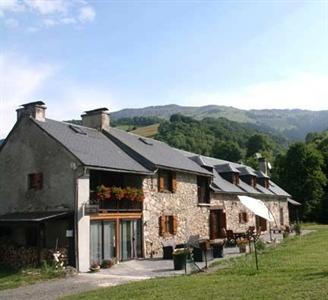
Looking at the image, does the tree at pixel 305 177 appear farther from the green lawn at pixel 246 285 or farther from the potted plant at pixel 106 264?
the green lawn at pixel 246 285

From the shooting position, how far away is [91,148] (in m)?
24.7

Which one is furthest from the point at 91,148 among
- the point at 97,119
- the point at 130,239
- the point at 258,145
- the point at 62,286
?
the point at 258,145

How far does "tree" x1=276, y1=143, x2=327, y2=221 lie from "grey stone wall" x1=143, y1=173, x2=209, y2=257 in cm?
3354

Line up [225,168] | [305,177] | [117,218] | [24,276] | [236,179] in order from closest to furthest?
[24,276]
[117,218]
[225,168]
[236,179]
[305,177]

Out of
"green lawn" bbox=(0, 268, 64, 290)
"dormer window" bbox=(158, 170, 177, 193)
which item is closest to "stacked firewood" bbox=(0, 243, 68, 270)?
"green lawn" bbox=(0, 268, 64, 290)

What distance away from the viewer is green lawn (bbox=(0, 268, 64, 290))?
18.0 meters

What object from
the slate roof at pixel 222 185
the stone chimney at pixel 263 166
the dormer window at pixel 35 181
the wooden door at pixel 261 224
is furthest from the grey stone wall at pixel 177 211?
the stone chimney at pixel 263 166

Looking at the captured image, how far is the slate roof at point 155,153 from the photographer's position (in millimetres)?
27891

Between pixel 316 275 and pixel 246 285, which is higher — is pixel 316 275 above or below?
above

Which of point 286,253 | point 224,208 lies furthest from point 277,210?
point 286,253

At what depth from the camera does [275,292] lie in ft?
39.8

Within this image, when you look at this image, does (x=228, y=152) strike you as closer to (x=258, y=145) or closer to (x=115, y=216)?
(x=258, y=145)

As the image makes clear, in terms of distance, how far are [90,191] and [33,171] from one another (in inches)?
125

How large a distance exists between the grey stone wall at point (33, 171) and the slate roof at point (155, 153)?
18.6ft
